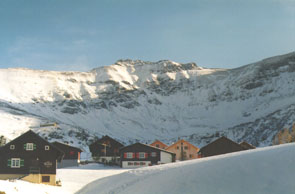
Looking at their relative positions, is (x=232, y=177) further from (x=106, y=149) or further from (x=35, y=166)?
(x=106, y=149)

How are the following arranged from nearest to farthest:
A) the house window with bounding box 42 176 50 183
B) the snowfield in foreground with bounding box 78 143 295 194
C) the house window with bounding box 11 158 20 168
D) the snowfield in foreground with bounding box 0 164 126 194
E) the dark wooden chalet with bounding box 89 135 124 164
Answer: the snowfield in foreground with bounding box 78 143 295 194
the snowfield in foreground with bounding box 0 164 126 194
the house window with bounding box 42 176 50 183
the house window with bounding box 11 158 20 168
the dark wooden chalet with bounding box 89 135 124 164

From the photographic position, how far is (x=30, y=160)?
162ft

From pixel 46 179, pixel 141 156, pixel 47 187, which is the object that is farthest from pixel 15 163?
pixel 141 156

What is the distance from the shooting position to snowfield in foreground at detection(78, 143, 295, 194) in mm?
21500

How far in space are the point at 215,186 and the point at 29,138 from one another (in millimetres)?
34651

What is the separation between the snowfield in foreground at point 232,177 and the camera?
2150 cm

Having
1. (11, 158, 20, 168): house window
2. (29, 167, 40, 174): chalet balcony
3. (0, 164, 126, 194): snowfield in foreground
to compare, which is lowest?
(0, 164, 126, 194): snowfield in foreground

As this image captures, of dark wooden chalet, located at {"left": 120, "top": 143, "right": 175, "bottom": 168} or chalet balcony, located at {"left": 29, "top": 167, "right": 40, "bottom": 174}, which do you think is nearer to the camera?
chalet balcony, located at {"left": 29, "top": 167, "right": 40, "bottom": 174}

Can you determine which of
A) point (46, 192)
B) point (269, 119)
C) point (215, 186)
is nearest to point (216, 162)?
point (215, 186)

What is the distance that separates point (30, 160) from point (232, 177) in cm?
3378

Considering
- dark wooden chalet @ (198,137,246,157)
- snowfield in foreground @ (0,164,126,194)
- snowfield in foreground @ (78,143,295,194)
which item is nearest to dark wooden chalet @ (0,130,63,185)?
snowfield in foreground @ (0,164,126,194)

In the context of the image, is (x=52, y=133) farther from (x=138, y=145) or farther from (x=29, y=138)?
(x=29, y=138)

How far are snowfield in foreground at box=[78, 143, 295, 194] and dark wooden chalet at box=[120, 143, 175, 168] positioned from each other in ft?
170

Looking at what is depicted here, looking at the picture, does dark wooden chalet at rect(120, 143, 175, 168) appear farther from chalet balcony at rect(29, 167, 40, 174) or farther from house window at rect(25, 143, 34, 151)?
chalet balcony at rect(29, 167, 40, 174)
